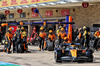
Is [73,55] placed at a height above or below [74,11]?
below

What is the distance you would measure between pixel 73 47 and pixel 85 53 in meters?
0.68

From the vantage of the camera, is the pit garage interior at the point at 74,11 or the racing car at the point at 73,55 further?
the pit garage interior at the point at 74,11

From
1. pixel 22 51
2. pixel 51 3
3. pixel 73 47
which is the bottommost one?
pixel 22 51

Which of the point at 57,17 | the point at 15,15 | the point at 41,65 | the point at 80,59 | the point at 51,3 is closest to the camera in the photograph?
the point at 41,65

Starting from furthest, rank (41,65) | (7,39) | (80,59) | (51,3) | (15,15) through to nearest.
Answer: (15,15) → (51,3) → (7,39) → (80,59) → (41,65)

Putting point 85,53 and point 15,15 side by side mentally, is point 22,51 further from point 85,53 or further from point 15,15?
point 15,15

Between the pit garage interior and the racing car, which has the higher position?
the pit garage interior

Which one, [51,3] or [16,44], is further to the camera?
[51,3]

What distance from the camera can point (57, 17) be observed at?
109 ft

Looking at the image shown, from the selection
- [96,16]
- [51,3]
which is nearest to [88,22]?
[96,16]

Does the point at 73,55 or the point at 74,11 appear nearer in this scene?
the point at 73,55

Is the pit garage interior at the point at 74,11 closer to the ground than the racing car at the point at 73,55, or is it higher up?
higher up

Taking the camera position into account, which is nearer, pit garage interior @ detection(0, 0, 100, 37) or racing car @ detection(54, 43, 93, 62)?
racing car @ detection(54, 43, 93, 62)

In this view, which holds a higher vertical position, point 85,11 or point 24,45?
point 85,11
